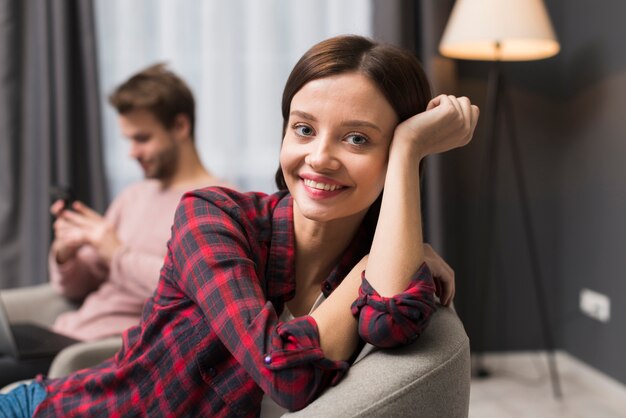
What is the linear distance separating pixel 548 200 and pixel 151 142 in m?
1.82

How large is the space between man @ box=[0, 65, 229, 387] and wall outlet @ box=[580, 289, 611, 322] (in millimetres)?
1597

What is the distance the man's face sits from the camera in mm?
2301

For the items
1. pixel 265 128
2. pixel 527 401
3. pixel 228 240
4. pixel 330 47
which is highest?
pixel 330 47

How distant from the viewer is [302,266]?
50.6 inches

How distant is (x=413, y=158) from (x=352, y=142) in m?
0.10

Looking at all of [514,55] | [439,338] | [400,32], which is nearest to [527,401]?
[514,55]

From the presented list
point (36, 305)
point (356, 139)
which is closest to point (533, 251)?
point (36, 305)

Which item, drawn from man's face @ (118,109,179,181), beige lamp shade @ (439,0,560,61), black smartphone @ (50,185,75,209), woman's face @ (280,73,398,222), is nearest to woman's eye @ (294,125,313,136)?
woman's face @ (280,73,398,222)

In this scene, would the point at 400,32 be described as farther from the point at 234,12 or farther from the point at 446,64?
the point at 234,12

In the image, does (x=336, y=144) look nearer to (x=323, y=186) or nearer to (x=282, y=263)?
(x=323, y=186)

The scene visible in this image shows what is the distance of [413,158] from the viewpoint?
1.14 meters

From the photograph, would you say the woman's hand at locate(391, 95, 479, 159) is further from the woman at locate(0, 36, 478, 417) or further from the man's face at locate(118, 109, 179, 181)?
the man's face at locate(118, 109, 179, 181)

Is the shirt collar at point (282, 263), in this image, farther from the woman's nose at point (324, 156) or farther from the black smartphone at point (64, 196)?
the black smartphone at point (64, 196)

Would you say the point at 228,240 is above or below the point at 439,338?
above
